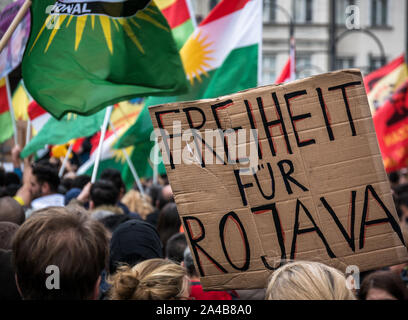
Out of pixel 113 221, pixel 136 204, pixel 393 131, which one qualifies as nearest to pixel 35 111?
pixel 136 204

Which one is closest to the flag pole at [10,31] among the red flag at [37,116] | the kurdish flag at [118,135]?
the red flag at [37,116]

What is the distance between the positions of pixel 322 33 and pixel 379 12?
415 cm

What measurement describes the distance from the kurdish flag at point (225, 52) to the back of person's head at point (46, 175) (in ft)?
4.99

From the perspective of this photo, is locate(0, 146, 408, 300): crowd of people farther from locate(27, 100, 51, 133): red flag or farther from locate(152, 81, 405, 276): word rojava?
locate(27, 100, 51, 133): red flag

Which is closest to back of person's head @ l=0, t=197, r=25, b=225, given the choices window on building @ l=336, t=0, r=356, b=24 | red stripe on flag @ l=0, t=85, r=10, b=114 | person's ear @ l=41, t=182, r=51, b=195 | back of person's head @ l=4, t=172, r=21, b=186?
person's ear @ l=41, t=182, r=51, b=195

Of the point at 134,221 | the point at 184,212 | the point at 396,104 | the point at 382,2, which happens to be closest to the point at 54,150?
the point at 396,104

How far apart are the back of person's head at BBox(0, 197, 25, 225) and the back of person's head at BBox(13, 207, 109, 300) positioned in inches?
68.9

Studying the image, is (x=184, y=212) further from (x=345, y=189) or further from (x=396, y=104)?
(x=396, y=104)

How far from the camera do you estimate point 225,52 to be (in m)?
6.19

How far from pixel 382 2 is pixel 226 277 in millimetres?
36812

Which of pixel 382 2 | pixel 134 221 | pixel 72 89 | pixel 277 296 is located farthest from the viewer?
pixel 382 2

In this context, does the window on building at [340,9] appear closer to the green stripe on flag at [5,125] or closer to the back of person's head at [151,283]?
the green stripe on flag at [5,125]

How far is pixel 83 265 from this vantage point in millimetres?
1780
